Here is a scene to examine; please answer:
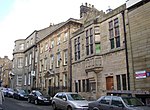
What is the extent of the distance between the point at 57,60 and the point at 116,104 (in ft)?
62.9

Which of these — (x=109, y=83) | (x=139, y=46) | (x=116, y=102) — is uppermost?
(x=139, y=46)

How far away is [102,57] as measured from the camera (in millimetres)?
19141

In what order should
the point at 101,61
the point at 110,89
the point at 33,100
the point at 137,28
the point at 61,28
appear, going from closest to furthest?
the point at 137,28 → the point at 110,89 → the point at 101,61 → the point at 33,100 → the point at 61,28

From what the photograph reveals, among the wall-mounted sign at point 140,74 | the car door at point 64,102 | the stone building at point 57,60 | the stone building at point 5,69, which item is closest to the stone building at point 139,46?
the wall-mounted sign at point 140,74

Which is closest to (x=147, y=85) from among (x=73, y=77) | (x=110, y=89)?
(x=110, y=89)

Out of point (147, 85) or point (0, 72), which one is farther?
point (0, 72)

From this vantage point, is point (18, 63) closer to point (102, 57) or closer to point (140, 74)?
point (102, 57)

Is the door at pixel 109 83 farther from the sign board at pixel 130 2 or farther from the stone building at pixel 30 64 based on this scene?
the stone building at pixel 30 64

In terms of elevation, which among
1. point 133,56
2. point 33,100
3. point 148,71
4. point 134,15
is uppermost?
point 134,15

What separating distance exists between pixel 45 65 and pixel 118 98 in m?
23.2

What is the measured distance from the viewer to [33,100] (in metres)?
21.6

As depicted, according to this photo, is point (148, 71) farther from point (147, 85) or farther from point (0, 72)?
point (0, 72)

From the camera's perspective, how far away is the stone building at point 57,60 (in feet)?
86.5

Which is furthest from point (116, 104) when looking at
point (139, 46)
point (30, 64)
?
point (30, 64)
